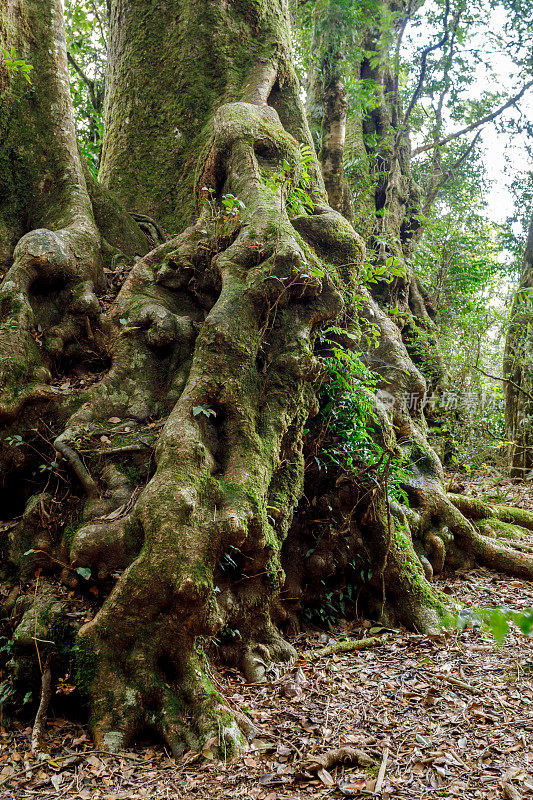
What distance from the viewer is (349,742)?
2699mm

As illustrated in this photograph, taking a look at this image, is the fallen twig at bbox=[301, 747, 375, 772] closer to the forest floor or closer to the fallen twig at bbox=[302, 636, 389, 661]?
the forest floor

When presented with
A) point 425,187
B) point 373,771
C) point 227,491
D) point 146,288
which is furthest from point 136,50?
point 373,771

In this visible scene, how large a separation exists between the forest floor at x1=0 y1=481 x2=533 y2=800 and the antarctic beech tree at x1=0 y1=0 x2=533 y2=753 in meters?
0.17

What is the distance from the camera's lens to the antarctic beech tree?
3006 millimetres

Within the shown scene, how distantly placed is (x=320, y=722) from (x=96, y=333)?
11.3ft

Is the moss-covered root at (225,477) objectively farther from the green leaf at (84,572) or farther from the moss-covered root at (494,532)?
the moss-covered root at (494,532)

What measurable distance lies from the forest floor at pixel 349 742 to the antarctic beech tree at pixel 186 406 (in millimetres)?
174

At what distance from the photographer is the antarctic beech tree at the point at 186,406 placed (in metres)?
3.01

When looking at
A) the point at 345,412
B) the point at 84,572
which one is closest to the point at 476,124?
the point at 345,412

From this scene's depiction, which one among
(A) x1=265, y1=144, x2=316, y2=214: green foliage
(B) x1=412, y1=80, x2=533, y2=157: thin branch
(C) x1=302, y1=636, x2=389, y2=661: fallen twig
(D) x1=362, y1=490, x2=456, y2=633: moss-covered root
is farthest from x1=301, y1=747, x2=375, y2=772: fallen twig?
(B) x1=412, y1=80, x2=533, y2=157: thin branch

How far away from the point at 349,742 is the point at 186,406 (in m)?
2.17

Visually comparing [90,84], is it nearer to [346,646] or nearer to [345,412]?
[345,412]

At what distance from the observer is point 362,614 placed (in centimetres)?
456

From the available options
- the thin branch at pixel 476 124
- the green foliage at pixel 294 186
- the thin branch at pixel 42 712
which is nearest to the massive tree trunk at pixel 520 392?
the thin branch at pixel 476 124
